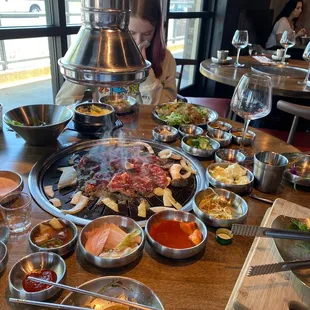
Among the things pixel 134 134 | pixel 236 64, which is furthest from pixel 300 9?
pixel 134 134

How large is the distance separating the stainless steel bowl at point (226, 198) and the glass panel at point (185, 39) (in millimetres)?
4493

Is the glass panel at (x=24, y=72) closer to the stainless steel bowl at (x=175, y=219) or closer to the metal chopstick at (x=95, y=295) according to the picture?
the stainless steel bowl at (x=175, y=219)

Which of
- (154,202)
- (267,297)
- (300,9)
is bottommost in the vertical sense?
(154,202)

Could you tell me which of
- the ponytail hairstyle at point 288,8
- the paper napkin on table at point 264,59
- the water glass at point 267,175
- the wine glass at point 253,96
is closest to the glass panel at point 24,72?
the wine glass at point 253,96

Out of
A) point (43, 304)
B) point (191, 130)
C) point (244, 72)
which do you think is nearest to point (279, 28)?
point (244, 72)

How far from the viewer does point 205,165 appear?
76.4 inches

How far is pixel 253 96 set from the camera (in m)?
1.91

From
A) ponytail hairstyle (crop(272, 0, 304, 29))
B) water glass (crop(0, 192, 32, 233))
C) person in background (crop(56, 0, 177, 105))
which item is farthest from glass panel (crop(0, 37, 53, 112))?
ponytail hairstyle (crop(272, 0, 304, 29))

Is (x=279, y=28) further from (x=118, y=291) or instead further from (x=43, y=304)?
(x=43, y=304)

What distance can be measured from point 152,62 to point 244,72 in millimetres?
1338

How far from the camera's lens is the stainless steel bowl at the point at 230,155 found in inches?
76.7

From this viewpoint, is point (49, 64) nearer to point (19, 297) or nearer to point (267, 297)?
point (19, 297)

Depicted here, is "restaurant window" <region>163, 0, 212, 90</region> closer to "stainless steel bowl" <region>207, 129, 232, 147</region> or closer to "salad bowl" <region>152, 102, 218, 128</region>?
"salad bowl" <region>152, 102, 218, 128</region>

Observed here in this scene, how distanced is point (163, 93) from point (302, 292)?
8.94 ft
